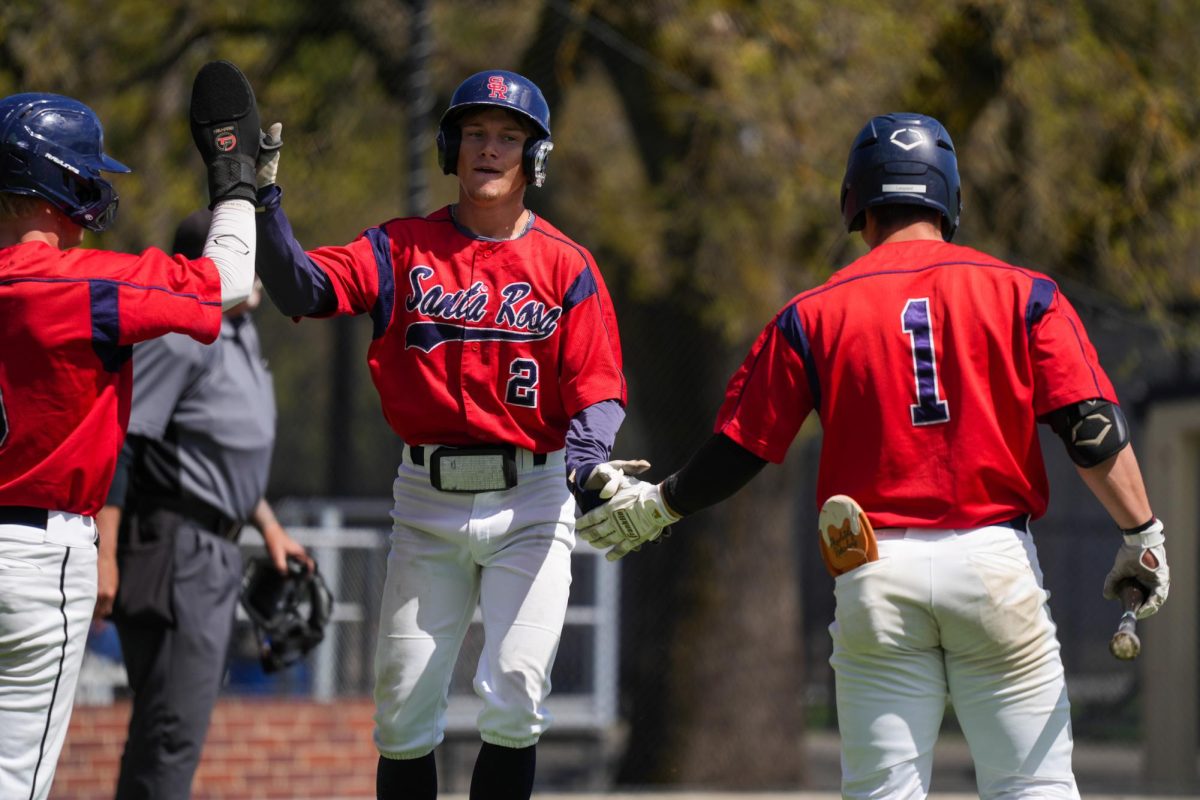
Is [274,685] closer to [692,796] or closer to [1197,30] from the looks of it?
[692,796]

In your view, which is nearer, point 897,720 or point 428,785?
point 897,720

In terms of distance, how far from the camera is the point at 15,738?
369cm

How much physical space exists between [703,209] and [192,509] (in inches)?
218

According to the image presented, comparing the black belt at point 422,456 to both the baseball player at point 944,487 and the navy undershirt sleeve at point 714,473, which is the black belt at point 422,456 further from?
the baseball player at point 944,487

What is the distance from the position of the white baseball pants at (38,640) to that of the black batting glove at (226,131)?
0.89m

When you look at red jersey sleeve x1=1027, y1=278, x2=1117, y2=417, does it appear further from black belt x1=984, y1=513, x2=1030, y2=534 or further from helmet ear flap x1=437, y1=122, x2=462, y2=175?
helmet ear flap x1=437, y1=122, x2=462, y2=175

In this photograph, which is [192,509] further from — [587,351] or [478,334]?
[587,351]

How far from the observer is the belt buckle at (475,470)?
4.20m

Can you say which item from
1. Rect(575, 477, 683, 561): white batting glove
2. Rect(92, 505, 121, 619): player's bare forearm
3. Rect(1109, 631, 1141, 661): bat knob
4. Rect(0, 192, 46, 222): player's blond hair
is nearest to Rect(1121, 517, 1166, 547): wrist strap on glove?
Rect(1109, 631, 1141, 661): bat knob

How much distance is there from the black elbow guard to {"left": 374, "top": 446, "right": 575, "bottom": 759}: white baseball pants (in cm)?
136

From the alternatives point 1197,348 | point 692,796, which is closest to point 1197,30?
point 1197,348

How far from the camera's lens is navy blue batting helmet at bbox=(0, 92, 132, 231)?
388 centimetres

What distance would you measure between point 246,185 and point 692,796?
5.31 metres

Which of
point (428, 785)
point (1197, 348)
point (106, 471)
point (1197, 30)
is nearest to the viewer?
point (106, 471)
